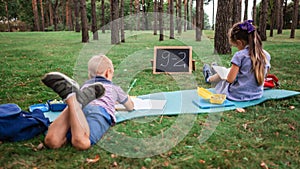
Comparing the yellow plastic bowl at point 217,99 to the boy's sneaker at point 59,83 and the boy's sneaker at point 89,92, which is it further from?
the boy's sneaker at point 59,83

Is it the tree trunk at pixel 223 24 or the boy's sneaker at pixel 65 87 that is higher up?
the tree trunk at pixel 223 24

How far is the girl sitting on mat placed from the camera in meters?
3.78

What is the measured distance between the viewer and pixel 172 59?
20.0 ft

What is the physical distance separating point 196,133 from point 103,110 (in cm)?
99


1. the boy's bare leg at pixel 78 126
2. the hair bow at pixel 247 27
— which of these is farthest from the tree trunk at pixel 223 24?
the boy's bare leg at pixel 78 126

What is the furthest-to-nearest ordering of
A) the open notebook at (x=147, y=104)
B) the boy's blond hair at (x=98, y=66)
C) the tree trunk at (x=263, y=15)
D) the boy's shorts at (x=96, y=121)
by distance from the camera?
the tree trunk at (x=263, y=15), the open notebook at (x=147, y=104), the boy's blond hair at (x=98, y=66), the boy's shorts at (x=96, y=121)

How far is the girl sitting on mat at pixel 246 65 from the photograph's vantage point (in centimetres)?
378

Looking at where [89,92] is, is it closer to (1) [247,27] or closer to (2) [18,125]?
(2) [18,125]

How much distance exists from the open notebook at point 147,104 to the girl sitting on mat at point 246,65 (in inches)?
39.2

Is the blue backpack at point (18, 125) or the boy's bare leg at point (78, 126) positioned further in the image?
the blue backpack at point (18, 125)

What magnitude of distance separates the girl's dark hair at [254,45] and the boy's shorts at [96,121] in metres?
2.09

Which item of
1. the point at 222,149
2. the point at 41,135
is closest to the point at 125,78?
the point at 41,135

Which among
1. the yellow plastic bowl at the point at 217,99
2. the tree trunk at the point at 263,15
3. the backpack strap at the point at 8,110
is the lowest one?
the yellow plastic bowl at the point at 217,99

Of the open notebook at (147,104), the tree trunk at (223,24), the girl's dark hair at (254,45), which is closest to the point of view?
the open notebook at (147,104)
